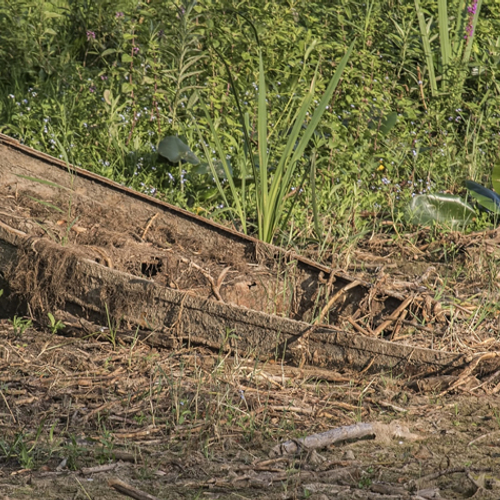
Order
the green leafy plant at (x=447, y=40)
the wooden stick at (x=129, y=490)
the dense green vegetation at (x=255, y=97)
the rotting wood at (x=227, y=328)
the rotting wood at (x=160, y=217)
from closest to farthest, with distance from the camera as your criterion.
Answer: the wooden stick at (x=129, y=490) < the rotting wood at (x=227, y=328) < the rotting wood at (x=160, y=217) < the dense green vegetation at (x=255, y=97) < the green leafy plant at (x=447, y=40)

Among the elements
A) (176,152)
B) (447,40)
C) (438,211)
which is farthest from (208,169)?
(447,40)

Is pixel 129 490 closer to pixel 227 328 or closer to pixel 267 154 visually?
pixel 227 328

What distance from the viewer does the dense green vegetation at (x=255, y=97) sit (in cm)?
482

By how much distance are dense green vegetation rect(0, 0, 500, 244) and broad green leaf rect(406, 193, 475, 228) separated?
0.36 ft

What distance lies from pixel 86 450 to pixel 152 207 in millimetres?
2038

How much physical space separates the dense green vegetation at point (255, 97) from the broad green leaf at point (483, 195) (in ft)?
1.21

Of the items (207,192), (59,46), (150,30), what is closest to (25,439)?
(207,192)

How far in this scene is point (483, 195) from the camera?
4.71m

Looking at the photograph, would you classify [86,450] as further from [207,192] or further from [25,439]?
[207,192]

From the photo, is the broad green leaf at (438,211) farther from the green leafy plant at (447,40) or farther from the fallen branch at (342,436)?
the fallen branch at (342,436)

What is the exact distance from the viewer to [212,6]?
521 centimetres

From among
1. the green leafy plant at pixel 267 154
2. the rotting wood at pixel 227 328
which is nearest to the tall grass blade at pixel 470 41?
the green leafy plant at pixel 267 154

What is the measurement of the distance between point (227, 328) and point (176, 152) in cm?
194

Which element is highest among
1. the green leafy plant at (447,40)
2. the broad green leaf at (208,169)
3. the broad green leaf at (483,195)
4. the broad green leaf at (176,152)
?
the green leafy plant at (447,40)
